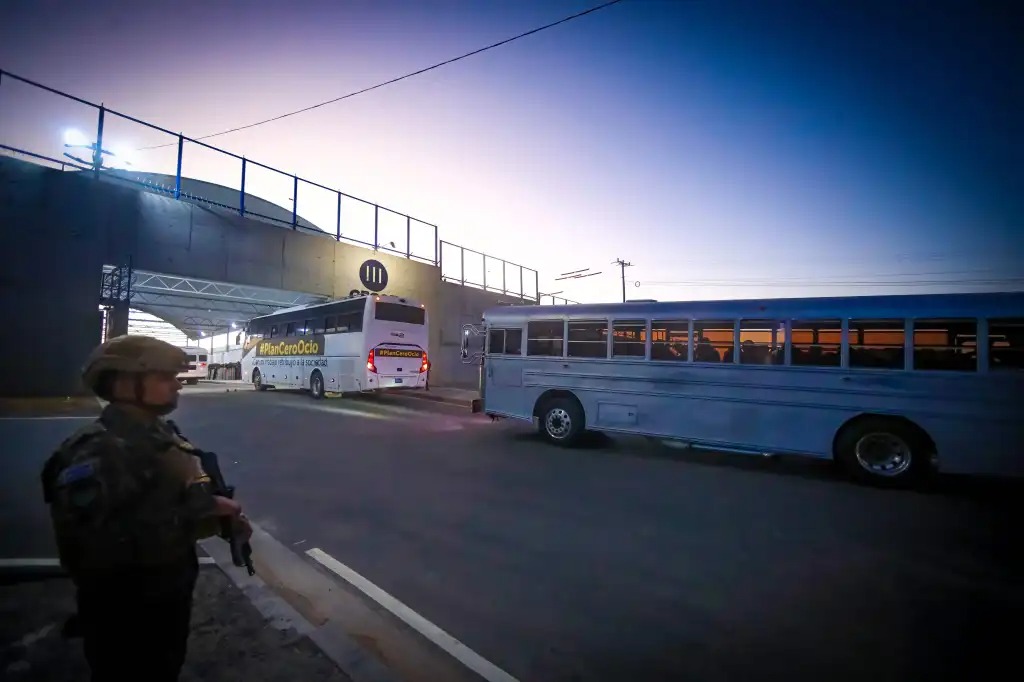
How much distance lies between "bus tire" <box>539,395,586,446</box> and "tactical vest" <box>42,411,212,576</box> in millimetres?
8022

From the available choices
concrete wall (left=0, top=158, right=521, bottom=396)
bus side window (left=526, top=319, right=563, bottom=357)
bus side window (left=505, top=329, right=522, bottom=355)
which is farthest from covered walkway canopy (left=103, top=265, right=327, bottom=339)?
bus side window (left=526, top=319, right=563, bottom=357)

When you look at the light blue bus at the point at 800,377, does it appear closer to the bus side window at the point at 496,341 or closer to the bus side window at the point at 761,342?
the bus side window at the point at 761,342

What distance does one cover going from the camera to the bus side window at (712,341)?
318 inches

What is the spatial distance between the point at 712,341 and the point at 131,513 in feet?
26.9

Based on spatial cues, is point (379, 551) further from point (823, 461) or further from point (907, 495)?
point (823, 461)

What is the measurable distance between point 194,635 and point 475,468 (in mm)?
4729

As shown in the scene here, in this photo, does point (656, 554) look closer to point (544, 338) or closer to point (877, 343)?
point (877, 343)

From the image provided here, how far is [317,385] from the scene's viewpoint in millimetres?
18516

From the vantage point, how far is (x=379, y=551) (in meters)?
4.14

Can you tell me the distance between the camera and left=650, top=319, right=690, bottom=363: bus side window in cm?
843

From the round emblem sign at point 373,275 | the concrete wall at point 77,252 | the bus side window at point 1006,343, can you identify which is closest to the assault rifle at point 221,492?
the bus side window at point 1006,343

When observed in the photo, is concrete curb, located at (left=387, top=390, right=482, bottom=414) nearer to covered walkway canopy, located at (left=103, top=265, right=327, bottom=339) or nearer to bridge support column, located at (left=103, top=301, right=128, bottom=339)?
covered walkway canopy, located at (left=103, top=265, right=327, bottom=339)

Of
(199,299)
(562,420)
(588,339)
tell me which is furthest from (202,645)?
(199,299)

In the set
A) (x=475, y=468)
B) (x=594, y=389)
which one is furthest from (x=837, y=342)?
(x=475, y=468)
